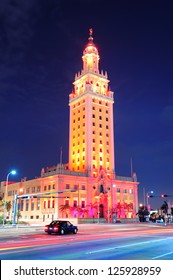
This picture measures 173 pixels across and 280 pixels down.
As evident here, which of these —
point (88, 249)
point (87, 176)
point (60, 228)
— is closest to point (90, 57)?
point (87, 176)

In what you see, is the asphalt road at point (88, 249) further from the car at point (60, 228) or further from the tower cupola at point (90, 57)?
the tower cupola at point (90, 57)

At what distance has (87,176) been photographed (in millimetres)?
96625

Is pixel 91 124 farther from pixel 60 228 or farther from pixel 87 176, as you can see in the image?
pixel 60 228

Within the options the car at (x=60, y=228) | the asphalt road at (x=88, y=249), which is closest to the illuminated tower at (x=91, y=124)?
the car at (x=60, y=228)

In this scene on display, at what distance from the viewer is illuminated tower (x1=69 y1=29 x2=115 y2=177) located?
103 m

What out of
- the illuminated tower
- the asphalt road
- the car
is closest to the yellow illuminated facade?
the illuminated tower

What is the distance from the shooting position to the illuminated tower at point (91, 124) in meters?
103

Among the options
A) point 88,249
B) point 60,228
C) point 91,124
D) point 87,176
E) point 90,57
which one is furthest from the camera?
point 90,57

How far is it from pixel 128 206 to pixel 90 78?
50.0 metres

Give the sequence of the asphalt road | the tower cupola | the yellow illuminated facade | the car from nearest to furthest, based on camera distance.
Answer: the asphalt road < the car < the yellow illuminated facade < the tower cupola

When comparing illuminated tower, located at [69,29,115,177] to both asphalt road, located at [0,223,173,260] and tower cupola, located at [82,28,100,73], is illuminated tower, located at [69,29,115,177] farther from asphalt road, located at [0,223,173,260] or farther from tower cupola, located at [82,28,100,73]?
asphalt road, located at [0,223,173,260]

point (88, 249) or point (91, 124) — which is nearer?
point (88, 249)

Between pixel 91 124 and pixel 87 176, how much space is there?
19365mm

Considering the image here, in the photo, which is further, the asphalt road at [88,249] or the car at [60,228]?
Result: the car at [60,228]
